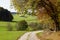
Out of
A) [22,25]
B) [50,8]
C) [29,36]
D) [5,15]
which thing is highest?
[50,8]

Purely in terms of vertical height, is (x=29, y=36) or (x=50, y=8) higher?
(x=50, y=8)

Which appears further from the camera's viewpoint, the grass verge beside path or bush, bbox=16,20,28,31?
bush, bbox=16,20,28,31

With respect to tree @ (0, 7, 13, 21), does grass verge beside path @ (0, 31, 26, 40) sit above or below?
below

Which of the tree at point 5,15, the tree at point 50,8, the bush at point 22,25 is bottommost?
the bush at point 22,25

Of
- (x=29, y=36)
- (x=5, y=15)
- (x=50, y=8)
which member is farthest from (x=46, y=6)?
(x=5, y=15)

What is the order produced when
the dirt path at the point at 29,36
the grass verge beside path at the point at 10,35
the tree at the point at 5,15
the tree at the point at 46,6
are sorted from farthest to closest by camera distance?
the tree at the point at 5,15 → the grass verge beside path at the point at 10,35 → the dirt path at the point at 29,36 → the tree at the point at 46,6

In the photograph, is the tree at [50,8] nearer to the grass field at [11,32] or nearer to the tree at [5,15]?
the grass field at [11,32]

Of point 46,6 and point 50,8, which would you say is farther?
point 50,8

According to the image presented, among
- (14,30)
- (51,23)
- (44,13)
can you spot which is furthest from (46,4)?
(14,30)

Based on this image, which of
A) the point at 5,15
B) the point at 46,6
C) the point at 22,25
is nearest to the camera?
the point at 46,6

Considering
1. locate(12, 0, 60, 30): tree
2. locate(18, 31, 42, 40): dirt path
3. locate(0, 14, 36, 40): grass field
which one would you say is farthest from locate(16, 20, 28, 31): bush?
locate(12, 0, 60, 30): tree

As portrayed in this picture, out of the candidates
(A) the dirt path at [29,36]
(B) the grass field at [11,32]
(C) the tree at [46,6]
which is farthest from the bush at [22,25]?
(C) the tree at [46,6]

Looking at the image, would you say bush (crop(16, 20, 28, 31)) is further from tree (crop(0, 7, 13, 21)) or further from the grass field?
tree (crop(0, 7, 13, 21))

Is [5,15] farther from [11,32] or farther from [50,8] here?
[50,8]
